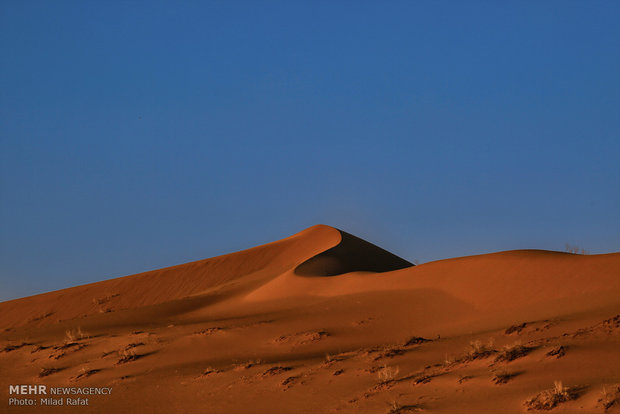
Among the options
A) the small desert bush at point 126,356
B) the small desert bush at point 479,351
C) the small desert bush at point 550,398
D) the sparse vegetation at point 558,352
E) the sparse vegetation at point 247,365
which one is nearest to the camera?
the small desert bush at point 550,398

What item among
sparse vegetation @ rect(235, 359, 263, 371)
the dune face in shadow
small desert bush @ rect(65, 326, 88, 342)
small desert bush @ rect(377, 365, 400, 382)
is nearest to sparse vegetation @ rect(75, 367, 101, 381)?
small desert bush @ rect(65, 326, 88, 342)

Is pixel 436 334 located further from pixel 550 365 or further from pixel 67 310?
pixel 67 310

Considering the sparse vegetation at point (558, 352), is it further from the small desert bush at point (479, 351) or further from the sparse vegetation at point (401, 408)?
the sparse vegetation at point (401, 408)

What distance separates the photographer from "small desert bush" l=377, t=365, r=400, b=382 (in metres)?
13.8

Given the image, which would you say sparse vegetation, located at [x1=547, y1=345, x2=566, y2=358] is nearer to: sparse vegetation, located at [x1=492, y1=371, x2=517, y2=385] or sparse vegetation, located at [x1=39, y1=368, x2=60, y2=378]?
sparse vegetation, located at [x1=492, y1=371, x2=517, y2=385]

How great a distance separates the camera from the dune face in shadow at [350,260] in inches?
1342

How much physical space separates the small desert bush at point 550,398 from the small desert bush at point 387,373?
3481mm

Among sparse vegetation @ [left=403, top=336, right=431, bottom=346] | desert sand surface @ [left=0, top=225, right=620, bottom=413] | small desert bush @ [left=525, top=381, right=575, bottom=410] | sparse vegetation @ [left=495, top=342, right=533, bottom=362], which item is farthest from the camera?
Result: sparse vegetation @ [left=403, top=336, right=431, bottom=346]

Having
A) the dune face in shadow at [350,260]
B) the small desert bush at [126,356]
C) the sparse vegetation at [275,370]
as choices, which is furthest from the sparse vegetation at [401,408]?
the dune face in shadow at [350,260]

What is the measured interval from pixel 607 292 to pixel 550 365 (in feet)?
23.2

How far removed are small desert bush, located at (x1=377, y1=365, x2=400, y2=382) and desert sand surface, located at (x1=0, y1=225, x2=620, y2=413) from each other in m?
0.04

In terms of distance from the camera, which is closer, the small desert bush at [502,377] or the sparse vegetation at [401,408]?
the sparse vegetation at [401,408]

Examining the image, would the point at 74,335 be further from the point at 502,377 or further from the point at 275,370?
the point at 502,377

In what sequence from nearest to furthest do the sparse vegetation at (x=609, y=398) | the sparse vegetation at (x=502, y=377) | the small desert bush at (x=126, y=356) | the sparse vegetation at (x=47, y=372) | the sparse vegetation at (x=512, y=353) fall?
the sparse vegetation at (x=609, y=398), the sparse vegetation at (x=502, y=377), the sparse vegetation at (x=512, y=353), the sparse vegetation at (x=47, y=372), the small desert bush at (x=126, y=356)
